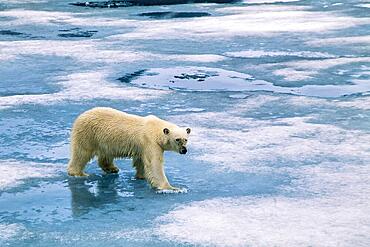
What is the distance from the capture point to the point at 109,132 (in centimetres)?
665

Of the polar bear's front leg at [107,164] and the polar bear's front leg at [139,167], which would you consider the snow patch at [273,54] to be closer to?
the polar bear's front leg at [107,164]

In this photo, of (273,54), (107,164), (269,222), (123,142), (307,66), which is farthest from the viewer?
(273,54)

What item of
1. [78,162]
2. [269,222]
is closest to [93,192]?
[78,162]

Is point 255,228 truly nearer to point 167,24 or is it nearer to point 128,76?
point 128,76

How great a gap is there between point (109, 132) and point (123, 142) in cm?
16

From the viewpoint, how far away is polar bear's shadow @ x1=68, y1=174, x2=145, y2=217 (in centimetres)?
599

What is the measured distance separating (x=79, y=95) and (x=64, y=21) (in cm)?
788

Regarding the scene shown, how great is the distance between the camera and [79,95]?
1026 centimetres

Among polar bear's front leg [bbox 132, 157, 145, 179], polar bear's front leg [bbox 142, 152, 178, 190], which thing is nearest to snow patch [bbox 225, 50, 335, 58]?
polar bear's front leg [bbox 132, 157, 145, 179]

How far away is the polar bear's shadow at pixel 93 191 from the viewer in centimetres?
599

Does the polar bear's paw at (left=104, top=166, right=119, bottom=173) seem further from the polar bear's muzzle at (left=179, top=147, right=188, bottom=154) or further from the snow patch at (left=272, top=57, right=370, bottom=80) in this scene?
the snow patch at (left=272, top=57, right=370, bottom=80)

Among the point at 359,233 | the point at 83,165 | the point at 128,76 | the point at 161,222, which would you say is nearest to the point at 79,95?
the point at 128,76

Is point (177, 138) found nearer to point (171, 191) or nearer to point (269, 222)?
point (171, 191)

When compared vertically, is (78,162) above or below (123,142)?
below
